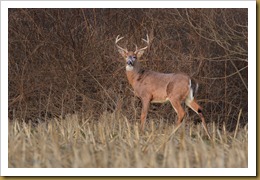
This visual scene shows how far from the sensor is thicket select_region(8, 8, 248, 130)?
46.2ft

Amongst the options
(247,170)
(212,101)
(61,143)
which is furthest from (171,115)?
(247,170)

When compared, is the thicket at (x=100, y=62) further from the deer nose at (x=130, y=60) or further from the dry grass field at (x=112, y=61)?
the deer nose at (x=130, y=60)

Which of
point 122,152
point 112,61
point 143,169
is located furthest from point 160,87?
point 143,169

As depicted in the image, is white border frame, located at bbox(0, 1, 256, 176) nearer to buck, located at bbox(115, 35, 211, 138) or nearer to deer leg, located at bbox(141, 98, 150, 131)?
buck, located at bbox(115, 35, 211, 138)

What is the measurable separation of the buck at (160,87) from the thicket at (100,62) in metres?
1.37

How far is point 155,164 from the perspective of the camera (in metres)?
7.71

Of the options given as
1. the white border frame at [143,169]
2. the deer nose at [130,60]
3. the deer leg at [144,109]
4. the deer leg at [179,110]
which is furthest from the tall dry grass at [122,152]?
the deer nose at [130,60]

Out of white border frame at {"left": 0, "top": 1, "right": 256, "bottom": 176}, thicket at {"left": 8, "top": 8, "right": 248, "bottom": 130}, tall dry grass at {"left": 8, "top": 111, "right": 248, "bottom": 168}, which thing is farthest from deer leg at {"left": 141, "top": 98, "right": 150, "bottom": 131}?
white border frame at {"left": 0, "top": 1, "right": 256, "bottom": 176}

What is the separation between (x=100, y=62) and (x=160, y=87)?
99.0 inches

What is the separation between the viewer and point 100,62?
14359mm

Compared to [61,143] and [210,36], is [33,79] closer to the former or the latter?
[210,36]

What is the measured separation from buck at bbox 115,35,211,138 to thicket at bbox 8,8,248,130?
137cm

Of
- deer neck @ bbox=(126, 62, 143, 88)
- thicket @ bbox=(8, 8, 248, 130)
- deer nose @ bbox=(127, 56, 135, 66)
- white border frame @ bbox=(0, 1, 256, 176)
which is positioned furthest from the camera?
thicket @ bbox=(8, 8, 248, 130)

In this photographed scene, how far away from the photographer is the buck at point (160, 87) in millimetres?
12000
